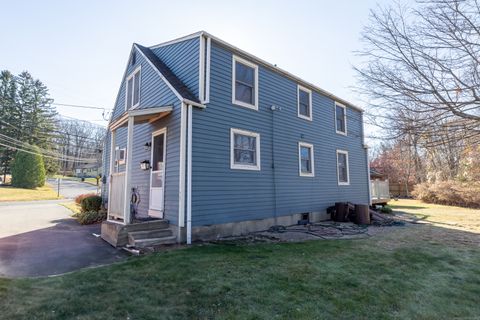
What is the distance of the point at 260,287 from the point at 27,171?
1313 inches

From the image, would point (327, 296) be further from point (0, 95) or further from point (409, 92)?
Result: point (0, 95)

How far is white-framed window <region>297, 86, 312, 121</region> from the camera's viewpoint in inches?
431

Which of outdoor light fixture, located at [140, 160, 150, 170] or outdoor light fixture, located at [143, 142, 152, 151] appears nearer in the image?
outdoor light fixture, located at [140, 160, 150, 170]

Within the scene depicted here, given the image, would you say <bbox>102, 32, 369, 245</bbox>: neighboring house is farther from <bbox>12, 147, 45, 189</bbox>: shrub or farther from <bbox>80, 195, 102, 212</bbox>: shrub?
<bbox>12, 147, 45, 189</bbox>: shrub

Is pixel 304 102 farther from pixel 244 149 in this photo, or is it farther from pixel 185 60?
pixel 185 60

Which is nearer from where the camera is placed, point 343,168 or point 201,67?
point 201,67

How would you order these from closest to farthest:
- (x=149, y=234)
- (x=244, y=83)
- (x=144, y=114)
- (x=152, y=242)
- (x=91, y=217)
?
(x=152, y=242), (x=149, y=234), (x=144, y=114), (x=244, y=83), (x=91, y=217)

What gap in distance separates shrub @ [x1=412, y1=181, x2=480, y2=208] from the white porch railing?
20.3 meters

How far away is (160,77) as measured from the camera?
27.5 ft

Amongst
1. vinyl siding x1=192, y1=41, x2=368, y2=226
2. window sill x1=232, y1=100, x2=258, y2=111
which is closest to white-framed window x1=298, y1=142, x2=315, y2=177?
vinyl siding x1=192, y1=41, x2=368, y2=226

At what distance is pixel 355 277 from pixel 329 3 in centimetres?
634

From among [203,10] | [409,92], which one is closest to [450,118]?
[409,92]

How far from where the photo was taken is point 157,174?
8.32 meters

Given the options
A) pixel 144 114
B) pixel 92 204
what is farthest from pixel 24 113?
pixel 144 114
